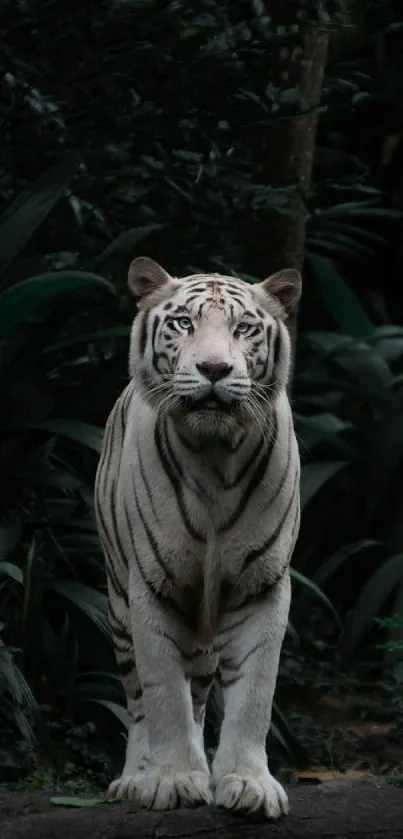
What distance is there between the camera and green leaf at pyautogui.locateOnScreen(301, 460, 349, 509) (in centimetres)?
911

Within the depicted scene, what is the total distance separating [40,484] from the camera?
23.9ft

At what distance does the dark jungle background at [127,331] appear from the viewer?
23.1ft

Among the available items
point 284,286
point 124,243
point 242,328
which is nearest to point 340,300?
point 124,243

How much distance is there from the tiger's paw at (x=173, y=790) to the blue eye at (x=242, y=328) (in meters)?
1.24

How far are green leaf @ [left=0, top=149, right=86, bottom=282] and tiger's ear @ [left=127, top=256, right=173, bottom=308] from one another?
2.20 m

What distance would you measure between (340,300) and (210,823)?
6.17 metres

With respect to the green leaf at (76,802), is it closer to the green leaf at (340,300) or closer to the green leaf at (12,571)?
the green leaf at (12,571)

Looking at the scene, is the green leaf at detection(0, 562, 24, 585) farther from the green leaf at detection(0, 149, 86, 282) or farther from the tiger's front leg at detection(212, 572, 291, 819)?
the tiger's front leg at detection(212, 572, 291, 819)

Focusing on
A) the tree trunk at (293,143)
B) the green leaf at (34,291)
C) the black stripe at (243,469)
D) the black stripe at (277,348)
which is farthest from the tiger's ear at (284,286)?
the tree trunk at (293,143)

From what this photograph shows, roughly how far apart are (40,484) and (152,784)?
8.71 feet

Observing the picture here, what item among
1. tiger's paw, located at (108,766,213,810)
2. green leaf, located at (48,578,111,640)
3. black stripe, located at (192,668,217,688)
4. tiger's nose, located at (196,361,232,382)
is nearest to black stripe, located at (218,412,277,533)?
tiger's nose, located at (196,361,232,382)

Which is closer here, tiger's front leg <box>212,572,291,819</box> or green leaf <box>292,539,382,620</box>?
tiger's front leg <box>212,572,291,819</box>

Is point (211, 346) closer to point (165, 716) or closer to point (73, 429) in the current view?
point (165, 716)

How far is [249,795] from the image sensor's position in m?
4.68
